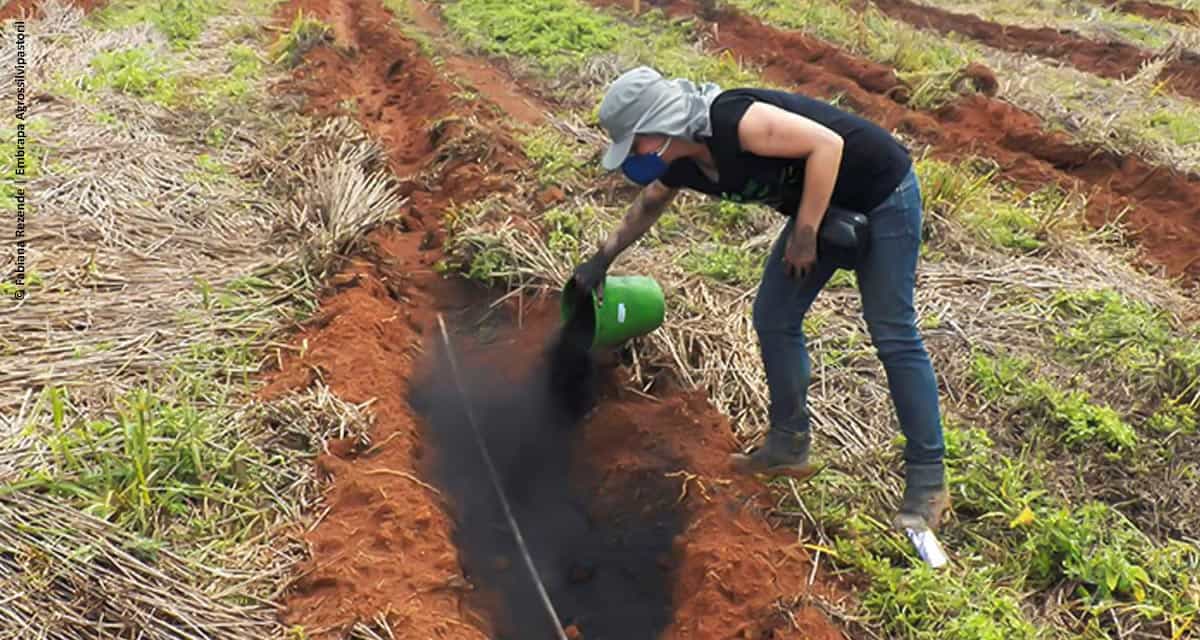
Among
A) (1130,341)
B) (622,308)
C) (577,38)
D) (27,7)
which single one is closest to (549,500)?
(622,308)

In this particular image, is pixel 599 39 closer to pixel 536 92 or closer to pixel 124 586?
pixel 536 92

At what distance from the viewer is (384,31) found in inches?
394

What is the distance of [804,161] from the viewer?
9.28 ft

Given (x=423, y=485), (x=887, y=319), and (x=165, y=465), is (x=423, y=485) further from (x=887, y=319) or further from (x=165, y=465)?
(x=887, y=319)

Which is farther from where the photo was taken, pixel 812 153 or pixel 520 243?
pixel 520 243

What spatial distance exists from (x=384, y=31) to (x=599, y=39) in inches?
91.8

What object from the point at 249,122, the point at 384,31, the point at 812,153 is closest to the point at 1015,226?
the point at 812,153

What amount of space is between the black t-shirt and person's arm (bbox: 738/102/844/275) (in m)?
0.06

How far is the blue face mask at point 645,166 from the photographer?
281 centimetres

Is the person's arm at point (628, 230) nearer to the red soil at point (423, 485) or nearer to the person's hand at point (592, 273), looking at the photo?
the person's hand at point (592, 273)

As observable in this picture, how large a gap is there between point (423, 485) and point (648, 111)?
1757mm

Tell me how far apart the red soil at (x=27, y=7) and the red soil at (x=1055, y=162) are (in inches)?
295

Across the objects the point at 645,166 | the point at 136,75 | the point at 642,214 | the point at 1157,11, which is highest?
the point at 645,166

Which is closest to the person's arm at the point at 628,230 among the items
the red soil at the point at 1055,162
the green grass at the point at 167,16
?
the red soil at the point at 1055,162
